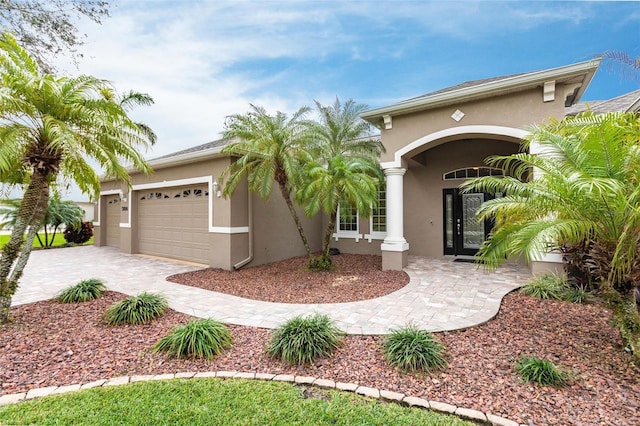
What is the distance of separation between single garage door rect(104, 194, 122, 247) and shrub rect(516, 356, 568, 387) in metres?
16.7

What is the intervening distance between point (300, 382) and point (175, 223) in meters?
9.58

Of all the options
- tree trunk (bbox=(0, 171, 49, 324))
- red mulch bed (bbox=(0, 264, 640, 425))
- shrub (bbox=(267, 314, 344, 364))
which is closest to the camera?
red mulch bed (bbox=(0, 264, 640, 425))

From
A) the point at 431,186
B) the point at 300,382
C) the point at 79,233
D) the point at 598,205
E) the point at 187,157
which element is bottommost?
the point at 300,382

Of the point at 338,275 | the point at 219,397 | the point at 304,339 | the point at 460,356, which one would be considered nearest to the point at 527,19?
the point at 338,275

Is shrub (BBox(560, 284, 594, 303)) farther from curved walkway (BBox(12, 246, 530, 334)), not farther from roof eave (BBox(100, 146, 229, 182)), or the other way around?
roof eave (BBox(100, 146, 229, 182))

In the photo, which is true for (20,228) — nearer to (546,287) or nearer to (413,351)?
(413,351)

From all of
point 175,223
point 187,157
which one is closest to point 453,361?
point 187,157

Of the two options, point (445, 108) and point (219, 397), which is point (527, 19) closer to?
point (445, 108)

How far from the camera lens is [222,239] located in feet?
31.1

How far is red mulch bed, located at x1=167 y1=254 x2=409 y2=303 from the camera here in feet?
21.9

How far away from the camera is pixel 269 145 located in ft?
26.4

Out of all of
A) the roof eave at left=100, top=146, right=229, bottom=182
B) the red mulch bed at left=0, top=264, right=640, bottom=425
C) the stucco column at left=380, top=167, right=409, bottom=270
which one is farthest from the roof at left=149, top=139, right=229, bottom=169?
the red mulch bed at left=0, top=264, right=640, bottom=425

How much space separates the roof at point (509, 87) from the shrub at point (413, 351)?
→ 6.05 metres

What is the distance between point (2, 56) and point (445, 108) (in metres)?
8.91
